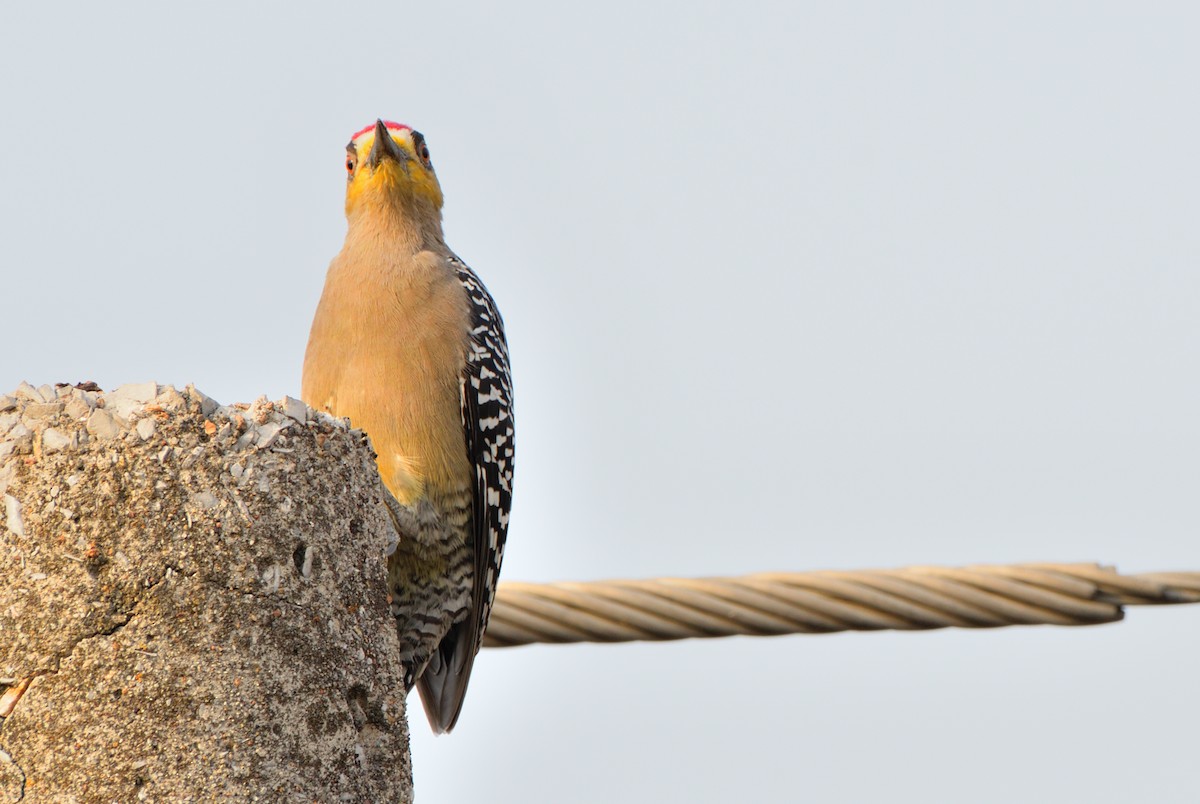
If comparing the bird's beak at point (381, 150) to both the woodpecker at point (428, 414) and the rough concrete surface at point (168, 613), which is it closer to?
the woodpecker at point (428, 414)

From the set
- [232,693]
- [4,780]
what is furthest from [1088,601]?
[4,780]

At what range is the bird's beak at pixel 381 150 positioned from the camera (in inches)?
282

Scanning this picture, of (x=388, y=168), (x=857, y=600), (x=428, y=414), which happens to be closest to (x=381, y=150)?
(x=388, y=168)

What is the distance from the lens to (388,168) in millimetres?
7137

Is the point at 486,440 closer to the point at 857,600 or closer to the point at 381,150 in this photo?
the point at 381,150

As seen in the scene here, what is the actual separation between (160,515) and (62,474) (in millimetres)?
220

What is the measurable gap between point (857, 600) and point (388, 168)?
10.4ft

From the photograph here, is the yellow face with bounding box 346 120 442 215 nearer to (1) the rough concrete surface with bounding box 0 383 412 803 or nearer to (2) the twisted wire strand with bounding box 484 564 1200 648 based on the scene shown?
(2) the twisted wire strand with bounding box 484 564 1200 648

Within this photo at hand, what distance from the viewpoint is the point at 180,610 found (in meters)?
3.02

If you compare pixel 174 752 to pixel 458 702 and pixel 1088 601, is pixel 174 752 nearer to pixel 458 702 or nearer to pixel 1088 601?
pixel 458 702

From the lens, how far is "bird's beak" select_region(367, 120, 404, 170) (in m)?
7.16

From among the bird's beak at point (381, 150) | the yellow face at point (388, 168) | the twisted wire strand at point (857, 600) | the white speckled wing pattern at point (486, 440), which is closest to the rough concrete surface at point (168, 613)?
the twisted wire strand at point (857, 600)

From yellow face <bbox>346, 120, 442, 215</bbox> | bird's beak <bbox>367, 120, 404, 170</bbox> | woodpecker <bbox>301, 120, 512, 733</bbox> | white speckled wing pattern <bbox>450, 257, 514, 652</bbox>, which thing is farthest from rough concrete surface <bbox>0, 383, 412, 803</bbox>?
bird's beak <bbox>367, 120, 404, 170</bbox>

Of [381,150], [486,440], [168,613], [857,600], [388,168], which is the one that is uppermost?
[381,150]
